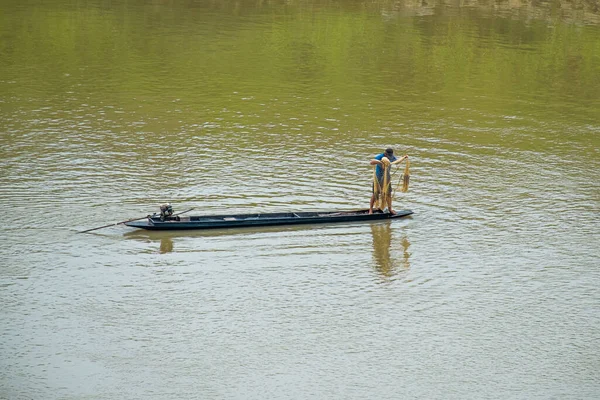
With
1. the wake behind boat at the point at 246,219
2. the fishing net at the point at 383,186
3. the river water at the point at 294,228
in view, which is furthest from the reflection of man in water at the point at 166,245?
the fishing net at the point at 383,186

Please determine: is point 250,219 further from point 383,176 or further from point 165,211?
point 383,176

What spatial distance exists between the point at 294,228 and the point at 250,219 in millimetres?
796

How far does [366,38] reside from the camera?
34.3 metres

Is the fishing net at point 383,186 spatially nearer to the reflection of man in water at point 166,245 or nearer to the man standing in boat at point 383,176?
the man standing in boat at point 383,176

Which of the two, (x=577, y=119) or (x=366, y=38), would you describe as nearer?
(x=577, y=119)

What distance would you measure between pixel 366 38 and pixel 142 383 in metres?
25.2

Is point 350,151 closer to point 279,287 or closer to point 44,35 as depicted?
point 279,287

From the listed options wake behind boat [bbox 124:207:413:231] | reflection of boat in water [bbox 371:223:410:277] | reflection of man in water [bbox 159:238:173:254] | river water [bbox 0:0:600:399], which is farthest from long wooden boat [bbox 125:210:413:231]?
reflection of boat in water [bbox 371:223:410:277]

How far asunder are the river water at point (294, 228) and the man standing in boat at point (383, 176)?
475 millimetres

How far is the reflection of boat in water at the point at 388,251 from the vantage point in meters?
14.5

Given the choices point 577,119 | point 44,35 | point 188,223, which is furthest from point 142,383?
point 44,35

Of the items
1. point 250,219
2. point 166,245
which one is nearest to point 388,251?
point 250,219

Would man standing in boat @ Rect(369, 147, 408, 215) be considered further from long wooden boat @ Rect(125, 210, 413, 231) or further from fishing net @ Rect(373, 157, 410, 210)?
long wooden boat @ Rect(125, 210, 413, 231)

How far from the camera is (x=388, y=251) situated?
1505 centimetres
